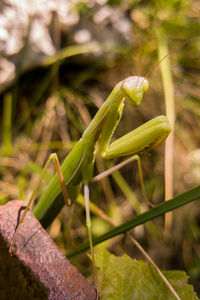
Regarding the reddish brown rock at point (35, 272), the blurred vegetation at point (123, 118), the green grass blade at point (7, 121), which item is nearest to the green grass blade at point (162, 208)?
the reddish brown rock at point (35, 272)

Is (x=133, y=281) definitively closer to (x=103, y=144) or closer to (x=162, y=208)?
(x=162, y=208)

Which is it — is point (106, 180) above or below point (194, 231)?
above

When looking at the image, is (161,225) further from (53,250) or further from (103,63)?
(53,250)

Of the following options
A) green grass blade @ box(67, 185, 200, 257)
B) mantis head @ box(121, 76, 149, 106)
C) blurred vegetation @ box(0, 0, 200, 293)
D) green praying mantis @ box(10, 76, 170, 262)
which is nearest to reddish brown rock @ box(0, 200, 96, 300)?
green praying mantis @ box(10, 76, 170, 262)

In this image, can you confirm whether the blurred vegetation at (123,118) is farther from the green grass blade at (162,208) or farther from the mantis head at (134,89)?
the mantis head at (134,89)

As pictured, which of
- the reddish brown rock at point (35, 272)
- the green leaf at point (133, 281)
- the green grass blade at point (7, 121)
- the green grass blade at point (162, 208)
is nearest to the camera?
the reddish brown rock at point (35, 272)

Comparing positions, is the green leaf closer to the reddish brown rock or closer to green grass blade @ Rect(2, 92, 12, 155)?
the reddish brown rock

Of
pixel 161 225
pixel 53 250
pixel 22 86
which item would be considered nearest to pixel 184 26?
pixel 22 86
